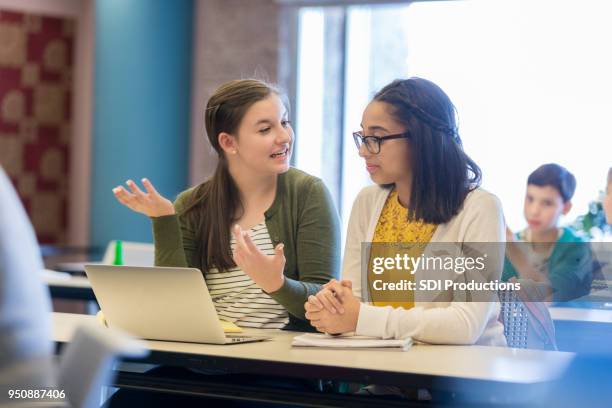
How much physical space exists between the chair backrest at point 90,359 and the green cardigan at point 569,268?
6.67 ft

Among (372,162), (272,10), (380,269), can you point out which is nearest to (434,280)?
(380,269)

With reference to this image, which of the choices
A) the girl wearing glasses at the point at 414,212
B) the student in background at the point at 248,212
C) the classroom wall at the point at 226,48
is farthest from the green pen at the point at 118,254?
the classroom wall at the point at 226,48

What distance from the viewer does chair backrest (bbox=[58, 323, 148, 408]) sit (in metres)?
1.29

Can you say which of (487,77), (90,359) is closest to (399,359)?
(90,359)

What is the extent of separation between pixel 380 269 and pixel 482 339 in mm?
324

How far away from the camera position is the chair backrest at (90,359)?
1.29 metres

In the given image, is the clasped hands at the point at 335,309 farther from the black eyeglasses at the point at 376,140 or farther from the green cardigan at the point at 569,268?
the green cardigan at the point at 569,268

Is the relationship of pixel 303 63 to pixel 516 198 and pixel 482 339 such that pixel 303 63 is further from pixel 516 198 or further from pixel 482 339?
pixel 482 339

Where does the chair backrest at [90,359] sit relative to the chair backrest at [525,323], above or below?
above

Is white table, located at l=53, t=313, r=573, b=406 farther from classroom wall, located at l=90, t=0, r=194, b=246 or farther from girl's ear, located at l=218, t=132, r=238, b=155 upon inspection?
classroom wall, located at l=90, t=0, r=194, b=246

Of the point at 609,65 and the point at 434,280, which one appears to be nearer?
the point at 434,280

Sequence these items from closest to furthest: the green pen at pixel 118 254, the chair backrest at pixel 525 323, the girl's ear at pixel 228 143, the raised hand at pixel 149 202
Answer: the chair backrest at pixel 525 323 < the raised hand at pixel 149 202 < the girl's ear at pixel 228 143 < the green pen at pixel 118 254

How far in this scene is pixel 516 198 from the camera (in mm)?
5508

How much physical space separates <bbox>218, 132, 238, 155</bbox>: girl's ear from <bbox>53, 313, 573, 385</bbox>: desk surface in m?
0.77
